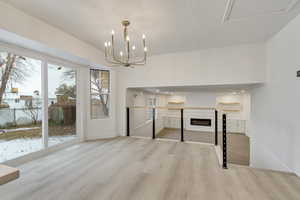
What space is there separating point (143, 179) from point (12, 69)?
10.4 feet

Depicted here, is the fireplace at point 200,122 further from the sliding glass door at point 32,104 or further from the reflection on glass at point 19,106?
the reflection on glass at point 19,106

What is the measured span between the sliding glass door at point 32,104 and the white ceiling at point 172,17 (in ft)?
3.61

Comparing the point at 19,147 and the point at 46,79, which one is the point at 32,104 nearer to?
the point at 46,79

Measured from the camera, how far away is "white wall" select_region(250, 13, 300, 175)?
2.24m

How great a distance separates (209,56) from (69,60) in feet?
12.6

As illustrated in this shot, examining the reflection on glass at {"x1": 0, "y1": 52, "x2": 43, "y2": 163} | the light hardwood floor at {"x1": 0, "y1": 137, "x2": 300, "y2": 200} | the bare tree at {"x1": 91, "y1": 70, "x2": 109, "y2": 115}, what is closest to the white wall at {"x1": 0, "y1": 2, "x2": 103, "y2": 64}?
the reflection on glass at {"x1": 0, "y1": 52, "x2": 43, "y2": 163}

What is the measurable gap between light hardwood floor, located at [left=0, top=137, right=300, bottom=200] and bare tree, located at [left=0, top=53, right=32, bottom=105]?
5.31 feet

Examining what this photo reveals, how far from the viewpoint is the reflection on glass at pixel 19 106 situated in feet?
8.06

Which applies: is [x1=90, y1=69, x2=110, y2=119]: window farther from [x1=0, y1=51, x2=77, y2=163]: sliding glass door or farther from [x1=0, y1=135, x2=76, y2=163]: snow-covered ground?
[x1=0, y1=135, x2=76, y2=163]: snow-covered ground

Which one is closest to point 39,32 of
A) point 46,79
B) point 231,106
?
point 46,79

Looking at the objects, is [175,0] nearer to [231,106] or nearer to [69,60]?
[69,60]

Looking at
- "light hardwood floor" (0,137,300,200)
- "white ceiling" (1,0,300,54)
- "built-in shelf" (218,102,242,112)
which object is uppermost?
"white ceiling" (1,0,300,54)

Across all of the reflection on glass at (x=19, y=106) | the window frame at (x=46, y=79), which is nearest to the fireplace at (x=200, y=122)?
the window frame at (x=46, y=79)

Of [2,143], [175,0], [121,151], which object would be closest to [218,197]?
[121,151]
